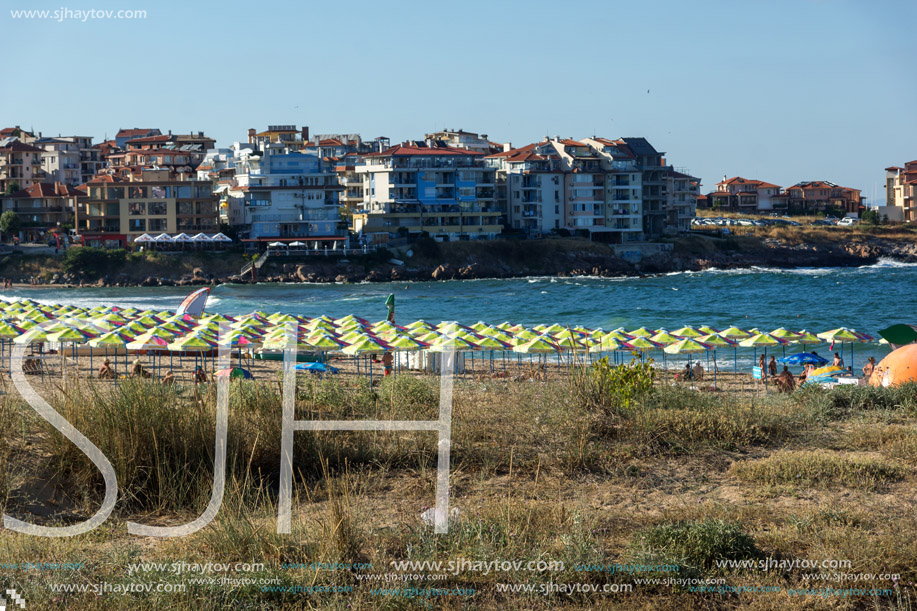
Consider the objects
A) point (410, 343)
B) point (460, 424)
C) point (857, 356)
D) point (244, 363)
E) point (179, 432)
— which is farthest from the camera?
point (857, 356)

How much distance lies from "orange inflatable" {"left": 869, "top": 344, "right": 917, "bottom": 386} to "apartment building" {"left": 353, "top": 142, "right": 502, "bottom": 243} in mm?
67399

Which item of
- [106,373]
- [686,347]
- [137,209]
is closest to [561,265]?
[137,209]

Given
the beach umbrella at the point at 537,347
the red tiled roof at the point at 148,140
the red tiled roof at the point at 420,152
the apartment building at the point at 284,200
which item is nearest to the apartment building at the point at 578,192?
the red tiled roof at the point at 420,152

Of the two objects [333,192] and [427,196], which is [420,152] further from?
[333,192]

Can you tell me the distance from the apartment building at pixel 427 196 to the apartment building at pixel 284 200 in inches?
142

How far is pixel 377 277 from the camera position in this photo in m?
71.2

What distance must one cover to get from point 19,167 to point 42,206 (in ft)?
37.3

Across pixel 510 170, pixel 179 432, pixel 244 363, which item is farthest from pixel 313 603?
pixel 510 170

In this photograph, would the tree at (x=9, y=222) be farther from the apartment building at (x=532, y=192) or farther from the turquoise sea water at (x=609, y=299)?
the apartment building at (x=532, y=192)

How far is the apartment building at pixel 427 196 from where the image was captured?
8088 centimetres

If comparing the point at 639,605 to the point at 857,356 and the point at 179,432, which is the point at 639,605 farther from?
the point at 857,356

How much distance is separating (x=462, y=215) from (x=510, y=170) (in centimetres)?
810

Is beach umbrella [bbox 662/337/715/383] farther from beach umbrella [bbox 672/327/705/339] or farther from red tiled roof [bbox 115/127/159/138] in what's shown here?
red tiled roof [bbox 115/127/159/138]

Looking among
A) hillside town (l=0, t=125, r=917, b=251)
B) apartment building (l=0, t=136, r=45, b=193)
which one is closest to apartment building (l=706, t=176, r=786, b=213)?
hillside town (l=0, t=125, r=917, b=251)
